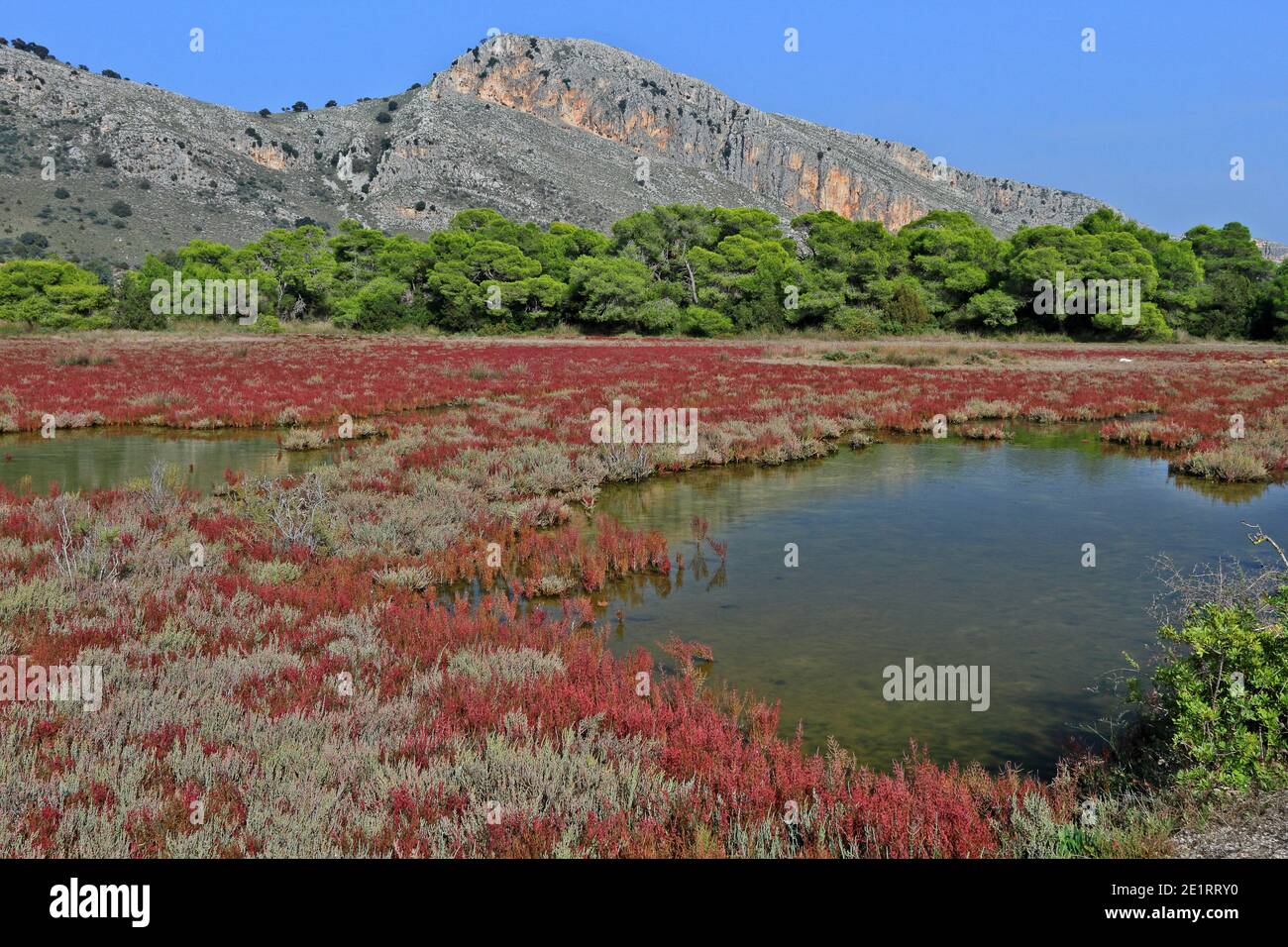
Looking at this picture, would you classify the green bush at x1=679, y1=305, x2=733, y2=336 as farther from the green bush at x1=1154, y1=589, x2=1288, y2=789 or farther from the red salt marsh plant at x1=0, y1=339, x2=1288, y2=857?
the green bush at x1=1154, y1=589, x2=1288, y2=789

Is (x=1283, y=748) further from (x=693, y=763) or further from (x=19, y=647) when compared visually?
(x=19, y=647)

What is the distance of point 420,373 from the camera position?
3095 cm

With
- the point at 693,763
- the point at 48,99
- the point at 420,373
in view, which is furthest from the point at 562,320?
the point at 48,99

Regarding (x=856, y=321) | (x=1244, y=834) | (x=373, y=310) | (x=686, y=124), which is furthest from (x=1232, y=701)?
(x=686, y=124)

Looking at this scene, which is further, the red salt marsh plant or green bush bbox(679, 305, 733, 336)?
green bush bbox(679, 305, 733, 336)

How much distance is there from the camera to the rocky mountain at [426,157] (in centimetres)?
9825

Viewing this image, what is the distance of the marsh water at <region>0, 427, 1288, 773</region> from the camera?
5973 millimetres

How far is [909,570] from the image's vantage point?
Result: 369 inches

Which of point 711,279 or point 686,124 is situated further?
point 686,124

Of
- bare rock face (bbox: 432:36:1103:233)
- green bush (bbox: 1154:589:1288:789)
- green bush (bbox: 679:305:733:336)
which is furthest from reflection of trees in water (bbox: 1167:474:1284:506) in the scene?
bare rock face (bbox: 432:36:1103:233)

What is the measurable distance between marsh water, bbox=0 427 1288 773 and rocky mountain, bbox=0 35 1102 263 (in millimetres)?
97835

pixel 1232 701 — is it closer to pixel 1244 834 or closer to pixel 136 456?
pixel 1244 834

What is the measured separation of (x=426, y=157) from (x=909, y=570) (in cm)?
12570
